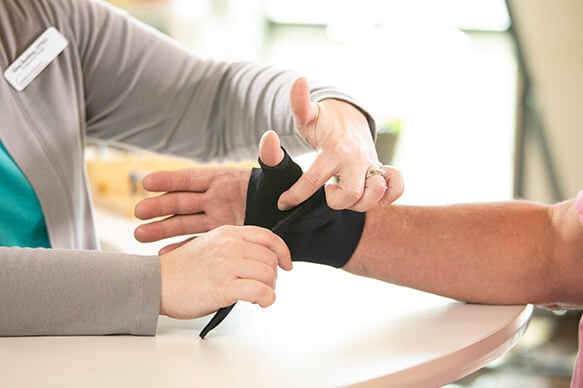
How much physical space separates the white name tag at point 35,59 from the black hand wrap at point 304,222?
394 millimetres

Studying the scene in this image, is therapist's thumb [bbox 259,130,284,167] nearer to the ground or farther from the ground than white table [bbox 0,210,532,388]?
farther from the ground

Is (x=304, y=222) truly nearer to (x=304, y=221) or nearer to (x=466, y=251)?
(x=304, y=221)

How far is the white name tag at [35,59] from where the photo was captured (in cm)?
118

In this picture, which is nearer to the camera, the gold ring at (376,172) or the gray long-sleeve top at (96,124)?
the gray long-sleeve top at (96,124)

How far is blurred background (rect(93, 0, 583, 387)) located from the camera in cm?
377

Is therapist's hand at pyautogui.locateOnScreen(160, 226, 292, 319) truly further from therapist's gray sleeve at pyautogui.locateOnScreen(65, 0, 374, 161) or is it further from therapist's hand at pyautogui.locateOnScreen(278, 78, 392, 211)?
therapist's gray sleeve at pyautogui.locateOnScreen(65, 0, 374, 161)

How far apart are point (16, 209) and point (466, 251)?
0.64 meters

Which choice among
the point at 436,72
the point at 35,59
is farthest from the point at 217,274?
the point at 436,72

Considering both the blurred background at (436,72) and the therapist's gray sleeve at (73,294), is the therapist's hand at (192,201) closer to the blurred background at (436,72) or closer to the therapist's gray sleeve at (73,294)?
the therapist's gray sleeve at (73,294)

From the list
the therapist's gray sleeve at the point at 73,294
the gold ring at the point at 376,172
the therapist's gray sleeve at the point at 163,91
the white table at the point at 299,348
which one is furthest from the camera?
the therapist's gray sleeve at the point at 163,91

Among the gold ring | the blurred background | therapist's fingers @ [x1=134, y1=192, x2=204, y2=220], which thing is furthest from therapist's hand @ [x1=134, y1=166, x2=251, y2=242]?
the blurred background

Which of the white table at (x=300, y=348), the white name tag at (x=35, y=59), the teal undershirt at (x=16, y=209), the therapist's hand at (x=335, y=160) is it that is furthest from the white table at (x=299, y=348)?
A: the white name tag at (x=35, y=59)

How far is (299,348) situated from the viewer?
2.70ft

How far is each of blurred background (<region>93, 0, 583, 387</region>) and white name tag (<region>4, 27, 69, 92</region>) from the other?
2504mm
